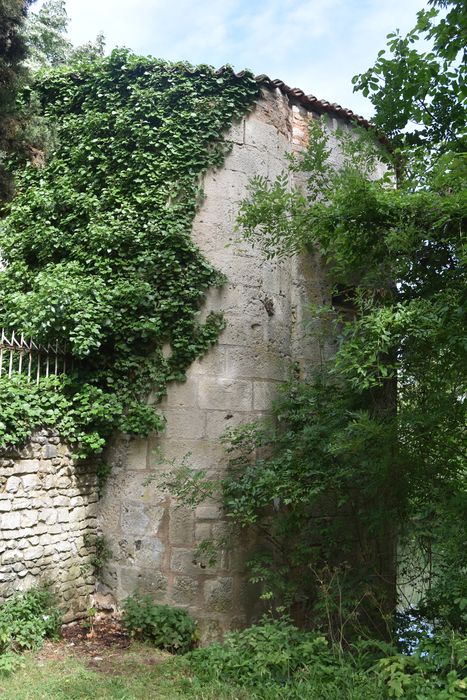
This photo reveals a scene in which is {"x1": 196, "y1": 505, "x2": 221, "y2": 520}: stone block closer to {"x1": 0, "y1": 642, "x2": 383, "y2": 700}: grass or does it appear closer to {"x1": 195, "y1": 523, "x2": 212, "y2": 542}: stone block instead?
{"x1": 195, "y1": 523, "x2": 212, "y2": 542}: stone block

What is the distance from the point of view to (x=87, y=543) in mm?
6504

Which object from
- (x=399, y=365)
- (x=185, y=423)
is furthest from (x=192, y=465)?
(x=399, y=365)

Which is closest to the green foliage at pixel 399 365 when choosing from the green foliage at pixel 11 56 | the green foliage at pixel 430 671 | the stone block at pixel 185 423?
the green foliage at pixel 430 671

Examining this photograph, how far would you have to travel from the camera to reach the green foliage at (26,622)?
16.7 ft

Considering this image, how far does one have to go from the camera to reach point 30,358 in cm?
609

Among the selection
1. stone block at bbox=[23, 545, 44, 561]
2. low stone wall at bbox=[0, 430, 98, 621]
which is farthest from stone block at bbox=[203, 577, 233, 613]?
stone block at bbox=[23, 545, 44, 561]

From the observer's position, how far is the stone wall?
6.33 metres

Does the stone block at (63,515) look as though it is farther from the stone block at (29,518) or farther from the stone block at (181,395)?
the stone block at (181,395)

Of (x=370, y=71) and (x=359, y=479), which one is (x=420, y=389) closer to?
(x=359, y=479)

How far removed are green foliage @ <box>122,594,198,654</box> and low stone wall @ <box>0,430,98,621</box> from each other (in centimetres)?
62

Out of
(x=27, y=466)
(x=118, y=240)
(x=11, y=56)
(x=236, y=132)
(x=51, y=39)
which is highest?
(x=51, y=39)

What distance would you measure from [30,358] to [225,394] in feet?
6.57

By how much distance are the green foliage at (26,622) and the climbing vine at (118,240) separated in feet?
4.64

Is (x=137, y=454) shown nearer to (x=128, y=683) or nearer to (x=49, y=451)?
(x=49, y=451)
